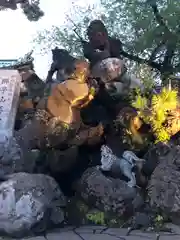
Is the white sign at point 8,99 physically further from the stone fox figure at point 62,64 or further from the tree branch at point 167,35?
the tree branch at point 167,35

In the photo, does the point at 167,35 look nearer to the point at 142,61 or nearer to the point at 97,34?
the point at 142,61

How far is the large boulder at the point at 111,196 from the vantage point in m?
3.65

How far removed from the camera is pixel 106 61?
443 cm

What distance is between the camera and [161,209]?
11.6 ft

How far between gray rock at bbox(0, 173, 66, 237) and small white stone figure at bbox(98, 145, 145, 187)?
58 cm

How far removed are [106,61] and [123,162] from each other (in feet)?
3.63

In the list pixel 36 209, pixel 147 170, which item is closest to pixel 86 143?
pixel 147 170

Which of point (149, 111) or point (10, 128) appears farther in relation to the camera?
point (10, 128)

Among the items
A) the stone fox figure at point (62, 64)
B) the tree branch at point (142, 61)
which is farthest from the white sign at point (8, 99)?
the tree branch at point (142, 61)

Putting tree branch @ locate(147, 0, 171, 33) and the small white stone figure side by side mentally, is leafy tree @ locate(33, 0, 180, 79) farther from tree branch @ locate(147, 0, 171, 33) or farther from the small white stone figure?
the small white stone figure

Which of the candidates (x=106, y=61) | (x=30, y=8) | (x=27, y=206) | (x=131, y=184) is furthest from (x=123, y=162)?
(x=30, y=8)

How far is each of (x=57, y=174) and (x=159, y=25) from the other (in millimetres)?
5484

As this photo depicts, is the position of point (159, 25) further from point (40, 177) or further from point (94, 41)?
point (40, 177)

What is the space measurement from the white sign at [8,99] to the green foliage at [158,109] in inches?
53.4
